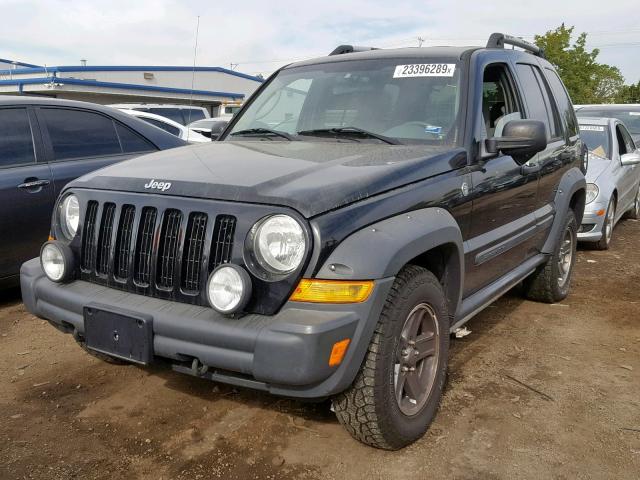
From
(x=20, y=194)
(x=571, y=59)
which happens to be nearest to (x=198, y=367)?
(x=20, y=194)

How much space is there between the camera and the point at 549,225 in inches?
179

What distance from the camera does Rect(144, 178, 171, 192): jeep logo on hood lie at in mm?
2631

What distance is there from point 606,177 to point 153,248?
6.21 metres

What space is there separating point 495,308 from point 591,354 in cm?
103

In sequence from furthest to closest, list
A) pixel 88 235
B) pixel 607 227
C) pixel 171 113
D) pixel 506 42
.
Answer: pixel 171 113
pixel 607 227
pixel 506 42
pixel 88 235

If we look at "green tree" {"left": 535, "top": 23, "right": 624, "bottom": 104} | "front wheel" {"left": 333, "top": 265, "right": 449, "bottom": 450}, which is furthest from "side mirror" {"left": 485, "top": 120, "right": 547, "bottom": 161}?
"green tree" {"left": 535, "top": 23, "right": 624, "bottom": 104}

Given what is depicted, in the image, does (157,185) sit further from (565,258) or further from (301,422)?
(565,258)

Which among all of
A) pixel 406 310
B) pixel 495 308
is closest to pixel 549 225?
pixel 495 308

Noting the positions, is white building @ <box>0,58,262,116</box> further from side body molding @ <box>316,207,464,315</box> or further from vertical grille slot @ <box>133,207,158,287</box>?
side body molding @ <box>316,207,464,315</box>

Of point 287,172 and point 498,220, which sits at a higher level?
point 287,172

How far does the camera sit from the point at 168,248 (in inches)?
101

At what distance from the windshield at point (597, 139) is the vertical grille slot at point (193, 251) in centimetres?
646

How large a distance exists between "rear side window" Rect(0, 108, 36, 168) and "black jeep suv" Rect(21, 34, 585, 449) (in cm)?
181

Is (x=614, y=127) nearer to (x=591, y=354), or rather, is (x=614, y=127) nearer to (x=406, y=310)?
(x=591, y=354)
